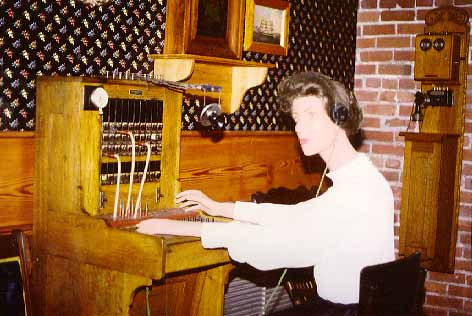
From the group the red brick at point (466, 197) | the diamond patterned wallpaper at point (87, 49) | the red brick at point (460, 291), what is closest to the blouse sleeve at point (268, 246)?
the diamond patterned wallpaper at point (87, 49)

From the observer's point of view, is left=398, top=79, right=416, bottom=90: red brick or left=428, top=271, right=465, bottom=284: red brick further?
left=398, top=79, right=416, bottom=90: red brick

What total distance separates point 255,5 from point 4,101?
6.57ft

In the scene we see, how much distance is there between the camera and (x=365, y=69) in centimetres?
538

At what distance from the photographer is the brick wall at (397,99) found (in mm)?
4961

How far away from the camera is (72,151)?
290 centimetres

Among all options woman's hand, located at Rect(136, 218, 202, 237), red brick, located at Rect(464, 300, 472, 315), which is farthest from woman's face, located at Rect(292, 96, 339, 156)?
red brick, located at Rect(464, 300, 472, 315)

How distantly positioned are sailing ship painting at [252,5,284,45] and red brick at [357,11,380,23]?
1.01 m

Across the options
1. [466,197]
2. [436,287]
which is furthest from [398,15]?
[436,287]

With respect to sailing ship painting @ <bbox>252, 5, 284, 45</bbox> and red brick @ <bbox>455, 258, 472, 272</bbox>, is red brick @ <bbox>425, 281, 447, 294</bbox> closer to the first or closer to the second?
red brick @ <bbox>455, 258, 472, 272</bbox>

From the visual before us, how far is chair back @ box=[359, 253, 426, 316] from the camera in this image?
88.4 inches

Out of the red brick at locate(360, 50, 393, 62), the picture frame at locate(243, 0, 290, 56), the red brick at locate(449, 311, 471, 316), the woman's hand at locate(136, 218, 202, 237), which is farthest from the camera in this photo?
the red brick at locate(360, 50, 393, 62)

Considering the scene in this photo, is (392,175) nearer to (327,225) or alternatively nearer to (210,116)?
(210,116)

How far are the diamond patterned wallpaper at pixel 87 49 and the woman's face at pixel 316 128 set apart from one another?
3.87 ft

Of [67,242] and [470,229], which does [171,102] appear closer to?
[67,242]
